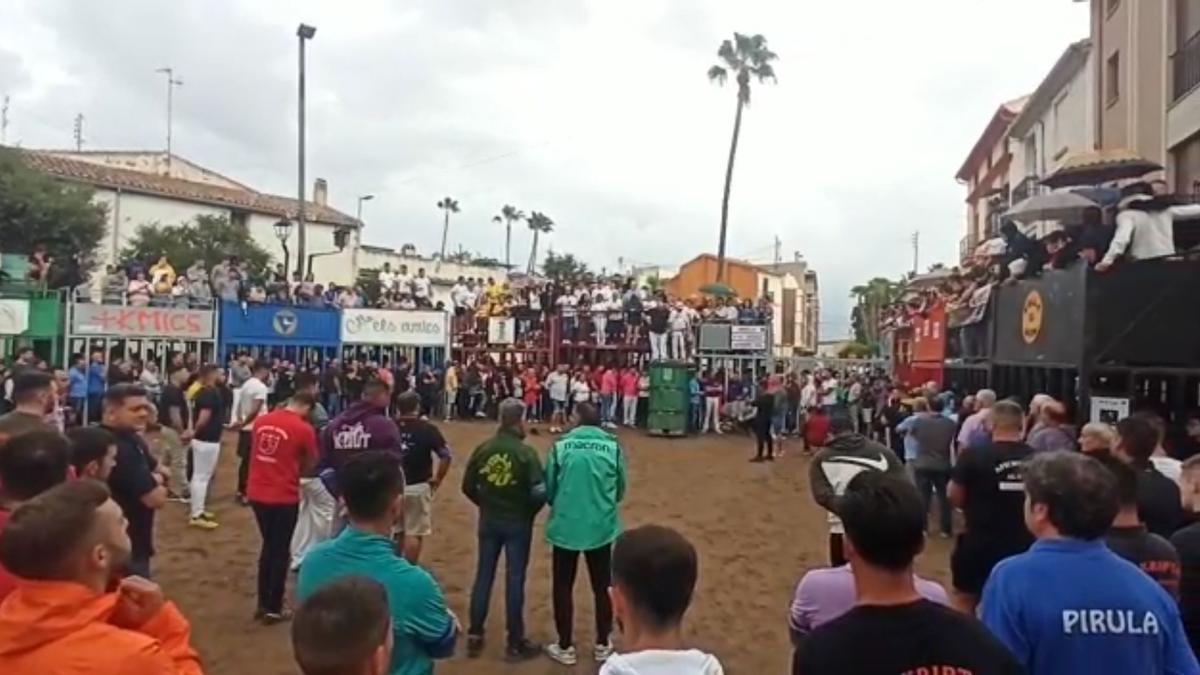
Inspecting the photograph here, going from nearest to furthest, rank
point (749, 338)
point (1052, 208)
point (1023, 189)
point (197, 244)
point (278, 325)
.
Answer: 1. point (1052, 208)
2. point (278, 325)
3. point (749, 338)
4. point (1023, 189)
5. point (197, 244)

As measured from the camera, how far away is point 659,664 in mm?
2570

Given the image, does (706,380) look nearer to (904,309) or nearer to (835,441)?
(904,309)

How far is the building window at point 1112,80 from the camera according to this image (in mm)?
20016

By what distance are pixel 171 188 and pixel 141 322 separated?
2656 cm

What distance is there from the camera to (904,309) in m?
22.7

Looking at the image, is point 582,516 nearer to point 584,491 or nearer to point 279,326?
point 584,491

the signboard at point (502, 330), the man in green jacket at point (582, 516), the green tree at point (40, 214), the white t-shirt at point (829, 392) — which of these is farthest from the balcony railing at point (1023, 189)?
the green tree at point (40, 214)

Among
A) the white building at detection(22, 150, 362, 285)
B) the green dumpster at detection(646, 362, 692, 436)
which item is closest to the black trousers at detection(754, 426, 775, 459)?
the green dumpster at detection(646, 362, 692, 436)

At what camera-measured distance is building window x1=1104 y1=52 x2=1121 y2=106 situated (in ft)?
65.7

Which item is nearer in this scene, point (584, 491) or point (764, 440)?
point (584, 491)

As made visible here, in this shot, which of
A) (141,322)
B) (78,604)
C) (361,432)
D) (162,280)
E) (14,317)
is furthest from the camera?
(162,280)

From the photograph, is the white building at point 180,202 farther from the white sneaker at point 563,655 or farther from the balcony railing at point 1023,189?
the white sneaker at point 563,655

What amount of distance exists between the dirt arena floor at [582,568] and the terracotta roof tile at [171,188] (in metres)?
29.8

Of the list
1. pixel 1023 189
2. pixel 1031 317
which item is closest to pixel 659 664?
pixel 1031 317
